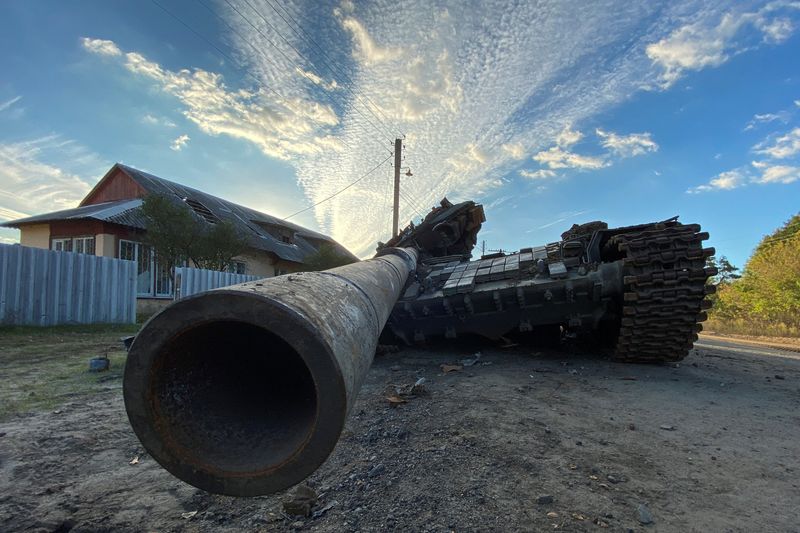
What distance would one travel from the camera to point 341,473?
2994 mm

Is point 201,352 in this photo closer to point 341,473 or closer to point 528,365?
point 341,473

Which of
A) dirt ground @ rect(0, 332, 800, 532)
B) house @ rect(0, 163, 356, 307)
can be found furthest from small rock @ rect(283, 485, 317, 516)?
house @ rect(0, 163, 356, 307)

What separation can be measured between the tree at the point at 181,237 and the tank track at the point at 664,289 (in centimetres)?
1611

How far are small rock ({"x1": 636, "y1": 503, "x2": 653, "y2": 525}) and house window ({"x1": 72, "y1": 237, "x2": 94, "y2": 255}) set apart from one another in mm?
21465

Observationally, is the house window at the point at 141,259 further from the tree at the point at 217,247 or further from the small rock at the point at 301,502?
the small rock at the point at 301,502

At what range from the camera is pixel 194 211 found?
23.1m

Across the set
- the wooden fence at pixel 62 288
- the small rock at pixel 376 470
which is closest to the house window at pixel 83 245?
the wooden fence at pixel 62 288

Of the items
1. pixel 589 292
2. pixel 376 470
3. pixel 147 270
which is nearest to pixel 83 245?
pixel 147 270

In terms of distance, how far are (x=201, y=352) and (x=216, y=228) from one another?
18.7m

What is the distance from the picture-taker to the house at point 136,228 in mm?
18516

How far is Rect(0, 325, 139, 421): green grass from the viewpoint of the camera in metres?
4.85

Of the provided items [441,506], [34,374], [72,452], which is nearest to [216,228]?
[34,374]

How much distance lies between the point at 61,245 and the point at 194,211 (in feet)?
18.8

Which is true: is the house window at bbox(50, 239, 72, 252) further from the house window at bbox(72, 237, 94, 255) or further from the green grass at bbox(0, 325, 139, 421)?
the green grass at bbox(0, 325, 139, 421)
